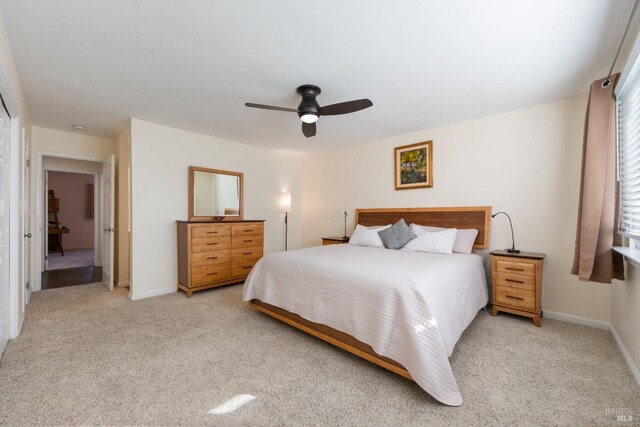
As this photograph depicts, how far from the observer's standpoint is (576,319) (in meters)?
2.90

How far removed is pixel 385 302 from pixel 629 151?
222cm

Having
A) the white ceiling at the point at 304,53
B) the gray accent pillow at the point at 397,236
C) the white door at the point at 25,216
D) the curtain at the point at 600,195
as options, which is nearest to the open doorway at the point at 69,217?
the white door at the point at 25,216

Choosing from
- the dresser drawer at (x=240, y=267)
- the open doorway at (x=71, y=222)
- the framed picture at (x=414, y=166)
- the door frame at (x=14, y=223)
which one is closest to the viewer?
the door frame at (x=14, y=223)

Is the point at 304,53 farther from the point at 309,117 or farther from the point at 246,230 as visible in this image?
the point at 246,230

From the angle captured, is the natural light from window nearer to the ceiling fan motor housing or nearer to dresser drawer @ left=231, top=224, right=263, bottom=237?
the ceiling fan motor housing

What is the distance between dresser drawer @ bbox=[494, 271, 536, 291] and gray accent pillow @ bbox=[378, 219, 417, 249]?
3.36 feet

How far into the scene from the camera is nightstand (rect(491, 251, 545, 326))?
2795 millimetres

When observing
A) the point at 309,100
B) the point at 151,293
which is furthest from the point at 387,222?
the point at 151,293

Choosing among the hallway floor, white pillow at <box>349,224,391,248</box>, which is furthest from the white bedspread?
the hallway floor

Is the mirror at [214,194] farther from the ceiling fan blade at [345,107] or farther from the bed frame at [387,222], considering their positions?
the ceiling fan blade at [345,107]

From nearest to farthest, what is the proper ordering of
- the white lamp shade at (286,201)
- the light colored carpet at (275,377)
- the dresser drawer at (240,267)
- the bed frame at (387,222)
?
the light colored carpet at (275,377) < the bed frame at (387,222) < the dresser drawer at (240,267) < the white lamp shade at (286,201)

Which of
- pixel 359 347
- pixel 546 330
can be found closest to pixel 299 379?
pixel 359 347

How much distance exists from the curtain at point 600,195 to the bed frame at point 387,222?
3.91 ft

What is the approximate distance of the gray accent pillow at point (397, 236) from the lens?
11.9 feet
